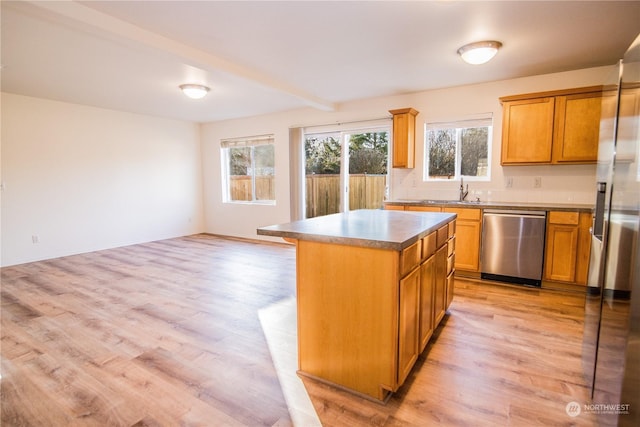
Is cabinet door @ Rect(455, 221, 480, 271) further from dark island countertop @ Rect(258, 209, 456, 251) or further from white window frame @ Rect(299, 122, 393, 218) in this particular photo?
dark island countertop @ Rect(258, 209, 456, 251)

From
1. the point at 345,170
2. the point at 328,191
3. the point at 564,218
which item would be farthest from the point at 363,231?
the point at 328,191

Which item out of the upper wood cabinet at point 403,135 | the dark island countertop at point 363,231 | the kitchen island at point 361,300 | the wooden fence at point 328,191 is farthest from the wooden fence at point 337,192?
the kitchen island at point 361,300

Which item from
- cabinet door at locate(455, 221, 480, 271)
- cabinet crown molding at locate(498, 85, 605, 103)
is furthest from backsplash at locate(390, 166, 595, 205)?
cabinet crown molding at locate(498, 85, 605, 103)

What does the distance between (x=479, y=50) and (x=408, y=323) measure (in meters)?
2.62

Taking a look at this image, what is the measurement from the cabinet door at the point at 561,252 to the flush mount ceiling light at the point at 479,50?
6.35 ft

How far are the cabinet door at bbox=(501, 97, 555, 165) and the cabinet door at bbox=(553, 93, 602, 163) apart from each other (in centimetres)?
8

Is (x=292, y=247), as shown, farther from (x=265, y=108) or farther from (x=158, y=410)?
(x=158, y=410)

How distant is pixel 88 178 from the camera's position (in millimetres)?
5414

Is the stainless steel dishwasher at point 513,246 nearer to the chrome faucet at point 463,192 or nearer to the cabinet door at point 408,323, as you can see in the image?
the chrome faucet at point 463,192

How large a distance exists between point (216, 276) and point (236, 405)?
A: 247 centimetres

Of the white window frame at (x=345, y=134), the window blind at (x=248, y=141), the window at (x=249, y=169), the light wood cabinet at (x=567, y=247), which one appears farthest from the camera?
the window at (x=249, y=169)

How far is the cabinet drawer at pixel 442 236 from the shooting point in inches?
92.0

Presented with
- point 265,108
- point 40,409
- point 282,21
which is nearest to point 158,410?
point 40,409

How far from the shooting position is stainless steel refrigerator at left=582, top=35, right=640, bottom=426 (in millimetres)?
1254
